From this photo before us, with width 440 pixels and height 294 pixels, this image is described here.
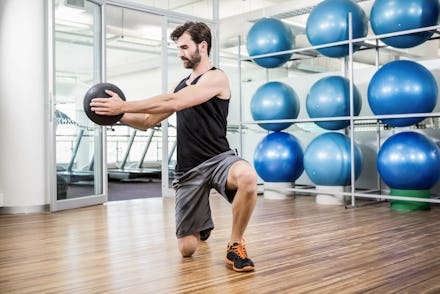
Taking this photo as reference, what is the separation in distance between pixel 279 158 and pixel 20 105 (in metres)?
2.54

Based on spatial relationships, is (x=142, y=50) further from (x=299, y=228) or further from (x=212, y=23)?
(x=299, y=228)

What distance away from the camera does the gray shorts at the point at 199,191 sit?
2.31 m

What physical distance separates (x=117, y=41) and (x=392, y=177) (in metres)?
7.32

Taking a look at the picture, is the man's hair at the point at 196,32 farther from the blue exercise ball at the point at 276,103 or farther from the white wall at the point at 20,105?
the blue exercise ball at the point at 276,103

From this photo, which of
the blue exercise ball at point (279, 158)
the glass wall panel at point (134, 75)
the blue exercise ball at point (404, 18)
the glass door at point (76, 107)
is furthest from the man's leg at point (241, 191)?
the glass wall panel at point (134, 75)

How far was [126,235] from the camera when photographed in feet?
10.3

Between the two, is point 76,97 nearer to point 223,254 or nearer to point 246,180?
point 223,254

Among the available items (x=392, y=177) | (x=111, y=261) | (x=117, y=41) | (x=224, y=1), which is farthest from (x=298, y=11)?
(x=117, y=41)

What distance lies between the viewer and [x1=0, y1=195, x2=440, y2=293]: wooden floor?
6.40ft

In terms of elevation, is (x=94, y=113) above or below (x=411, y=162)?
above

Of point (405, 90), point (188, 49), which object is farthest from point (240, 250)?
point (405, 90)

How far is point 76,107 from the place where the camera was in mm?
4777

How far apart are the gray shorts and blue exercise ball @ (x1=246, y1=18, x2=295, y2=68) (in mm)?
2842

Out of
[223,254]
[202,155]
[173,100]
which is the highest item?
[173,100]
